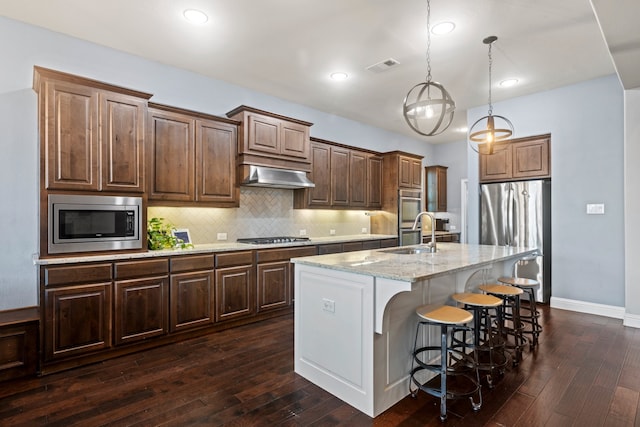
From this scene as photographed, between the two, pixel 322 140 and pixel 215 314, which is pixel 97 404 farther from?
pixel 322 140

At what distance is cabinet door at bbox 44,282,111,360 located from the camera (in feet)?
8.48

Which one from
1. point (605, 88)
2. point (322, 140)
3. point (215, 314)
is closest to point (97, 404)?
point (215, 314)

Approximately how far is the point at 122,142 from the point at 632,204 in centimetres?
538

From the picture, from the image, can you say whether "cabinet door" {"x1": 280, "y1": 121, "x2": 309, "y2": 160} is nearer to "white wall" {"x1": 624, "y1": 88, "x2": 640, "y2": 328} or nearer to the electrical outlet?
the electrical outlet

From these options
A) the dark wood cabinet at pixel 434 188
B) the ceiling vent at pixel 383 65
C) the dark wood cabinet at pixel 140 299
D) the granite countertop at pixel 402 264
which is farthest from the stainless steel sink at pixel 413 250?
the dark wood cabinet at pixel 434 188

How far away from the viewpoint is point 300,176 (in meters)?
4.54

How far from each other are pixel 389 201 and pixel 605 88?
3251 millimetres

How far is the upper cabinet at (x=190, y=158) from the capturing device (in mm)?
3406

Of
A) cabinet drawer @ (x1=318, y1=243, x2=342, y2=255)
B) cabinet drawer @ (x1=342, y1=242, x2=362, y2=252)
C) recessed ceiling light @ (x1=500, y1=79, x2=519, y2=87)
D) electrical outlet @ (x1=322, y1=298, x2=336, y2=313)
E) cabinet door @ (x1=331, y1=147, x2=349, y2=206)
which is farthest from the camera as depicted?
cabinet door @ (x1=331, y1=147, x2=349, y2=206)

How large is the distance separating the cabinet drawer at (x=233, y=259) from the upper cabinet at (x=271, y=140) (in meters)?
1.11

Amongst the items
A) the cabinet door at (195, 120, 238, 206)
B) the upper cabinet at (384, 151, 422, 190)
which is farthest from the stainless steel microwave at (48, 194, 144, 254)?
the upper cabinet at (384, 151, 422, 190)

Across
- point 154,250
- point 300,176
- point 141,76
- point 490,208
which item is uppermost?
point 141,76

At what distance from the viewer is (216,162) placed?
3854 millimetres

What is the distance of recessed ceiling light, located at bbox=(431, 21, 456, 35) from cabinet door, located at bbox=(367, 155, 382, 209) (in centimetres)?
290
